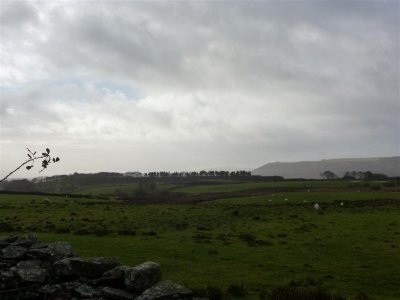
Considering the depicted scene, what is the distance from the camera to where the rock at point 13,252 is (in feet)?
42.8

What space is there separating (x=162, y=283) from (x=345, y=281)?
9.36 m

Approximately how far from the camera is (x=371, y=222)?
36688mm

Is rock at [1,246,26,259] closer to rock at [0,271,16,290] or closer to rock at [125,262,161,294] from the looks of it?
rock at [0,271,16,290]

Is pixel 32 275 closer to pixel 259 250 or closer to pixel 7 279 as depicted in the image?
pixel 7 279

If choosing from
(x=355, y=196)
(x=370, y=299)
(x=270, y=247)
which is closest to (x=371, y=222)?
(x=270, y=247)

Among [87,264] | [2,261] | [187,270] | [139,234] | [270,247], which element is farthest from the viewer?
[139,234]

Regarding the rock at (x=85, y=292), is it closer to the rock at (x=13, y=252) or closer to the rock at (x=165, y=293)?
the rock at (x=165, y=293)

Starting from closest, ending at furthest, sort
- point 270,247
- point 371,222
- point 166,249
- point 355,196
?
point 166,249, point 270,247, point 371,222, point 355,196

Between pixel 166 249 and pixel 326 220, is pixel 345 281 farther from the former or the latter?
pixel 326 220

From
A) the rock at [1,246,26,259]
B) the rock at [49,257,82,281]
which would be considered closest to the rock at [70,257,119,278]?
the rock at [49,257,82,281]

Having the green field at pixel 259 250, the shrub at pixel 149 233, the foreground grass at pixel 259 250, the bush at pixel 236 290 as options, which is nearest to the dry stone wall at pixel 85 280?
the foreground grass at pixel 259 250

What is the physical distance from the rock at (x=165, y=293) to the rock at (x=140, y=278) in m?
0.67

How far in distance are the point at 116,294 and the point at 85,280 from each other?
138cm

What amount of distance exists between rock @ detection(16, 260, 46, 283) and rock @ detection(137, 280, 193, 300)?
3264 mm
